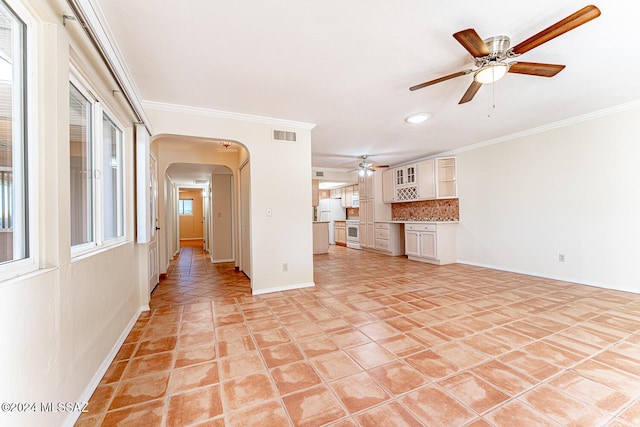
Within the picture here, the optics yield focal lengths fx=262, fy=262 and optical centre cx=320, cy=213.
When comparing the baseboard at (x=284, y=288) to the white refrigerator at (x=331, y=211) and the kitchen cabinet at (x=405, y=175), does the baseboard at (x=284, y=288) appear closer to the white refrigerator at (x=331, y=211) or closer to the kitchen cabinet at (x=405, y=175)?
the kitchen cabinet at (x=405, y=175)

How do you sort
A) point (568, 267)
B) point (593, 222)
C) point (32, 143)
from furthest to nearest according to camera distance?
point (568, 267), point (593, 222), point (32, 143)

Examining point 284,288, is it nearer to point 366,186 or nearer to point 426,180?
point 426,180

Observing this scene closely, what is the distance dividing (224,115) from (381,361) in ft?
10.6

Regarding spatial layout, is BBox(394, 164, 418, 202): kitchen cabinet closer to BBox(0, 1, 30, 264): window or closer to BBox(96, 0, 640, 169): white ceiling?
BBox(96, 0, 640, 169): white ceiling

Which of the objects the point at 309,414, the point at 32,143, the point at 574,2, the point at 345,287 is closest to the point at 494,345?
the point at 309,414

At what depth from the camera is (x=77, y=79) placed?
167cm

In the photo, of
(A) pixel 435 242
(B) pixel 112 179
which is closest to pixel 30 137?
(B) pixel 112 179

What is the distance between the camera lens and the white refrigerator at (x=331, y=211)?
9719 mm

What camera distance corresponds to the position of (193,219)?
11945 mm

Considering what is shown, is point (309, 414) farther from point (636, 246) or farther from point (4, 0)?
point (636, 246)

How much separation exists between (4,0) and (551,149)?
19.1 feet

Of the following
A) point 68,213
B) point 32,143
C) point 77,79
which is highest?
point 77,79

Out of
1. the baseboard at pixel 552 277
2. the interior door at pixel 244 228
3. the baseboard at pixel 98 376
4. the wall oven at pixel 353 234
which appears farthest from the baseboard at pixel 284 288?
the wall oven at pixel 353 234

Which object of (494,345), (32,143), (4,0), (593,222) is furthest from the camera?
(593,222)
